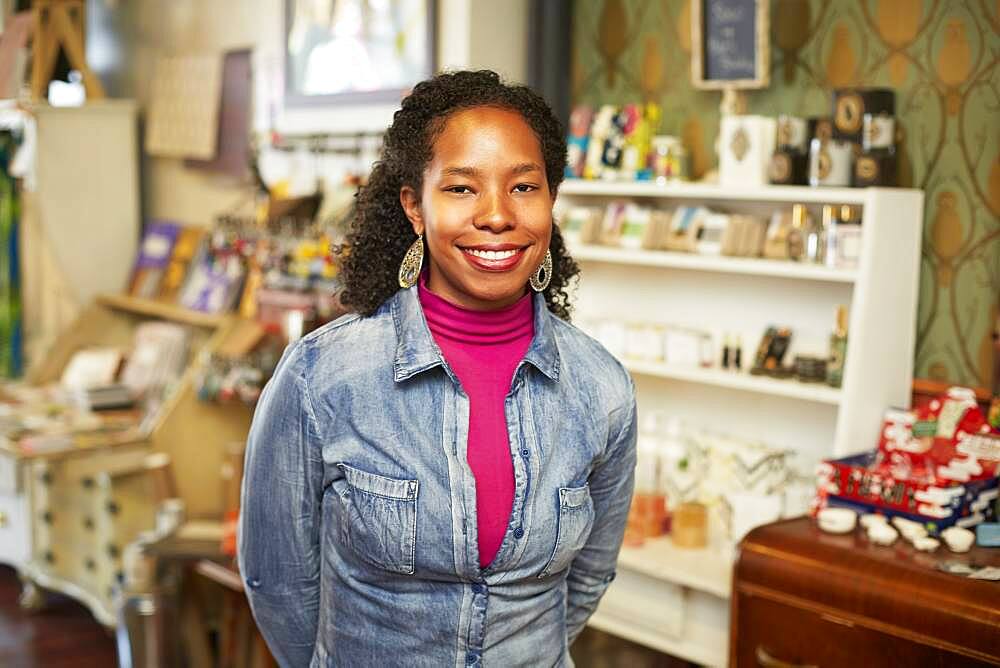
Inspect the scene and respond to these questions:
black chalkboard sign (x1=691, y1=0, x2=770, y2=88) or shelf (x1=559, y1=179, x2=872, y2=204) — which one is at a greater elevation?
black chalkboard sign (x1=691, y1=0, x2=770, y2=88)

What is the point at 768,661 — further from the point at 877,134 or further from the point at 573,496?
the point at 877,134

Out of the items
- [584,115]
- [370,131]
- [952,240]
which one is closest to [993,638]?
[952,240]

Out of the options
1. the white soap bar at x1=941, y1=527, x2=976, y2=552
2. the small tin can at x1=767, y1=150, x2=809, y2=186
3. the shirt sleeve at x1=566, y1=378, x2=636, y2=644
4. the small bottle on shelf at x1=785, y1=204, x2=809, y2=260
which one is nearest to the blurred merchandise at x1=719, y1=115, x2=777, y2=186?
the small tin can at x1=767, y1=150, x2=809, y2=186

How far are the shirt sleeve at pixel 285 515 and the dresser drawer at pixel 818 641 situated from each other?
105 centimetres

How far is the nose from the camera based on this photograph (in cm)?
157

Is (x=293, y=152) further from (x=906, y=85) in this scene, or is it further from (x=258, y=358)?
(x=906, y=85)

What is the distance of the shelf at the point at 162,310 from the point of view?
4531 millimetres

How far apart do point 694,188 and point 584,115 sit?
1.67ft

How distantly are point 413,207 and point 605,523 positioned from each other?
59 centimetres

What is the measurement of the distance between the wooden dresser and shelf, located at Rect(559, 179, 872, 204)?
744 millimetres

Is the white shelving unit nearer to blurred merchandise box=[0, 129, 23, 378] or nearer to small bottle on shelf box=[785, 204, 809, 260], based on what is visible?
small bottle on shelf box=[785, 204, 809, 260]

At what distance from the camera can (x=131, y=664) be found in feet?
11.6

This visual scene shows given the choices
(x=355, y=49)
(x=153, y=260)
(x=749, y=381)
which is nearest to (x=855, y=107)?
(x=749, y=381)

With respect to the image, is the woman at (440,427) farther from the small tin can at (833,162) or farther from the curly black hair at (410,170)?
the small tin can at (833,162)
